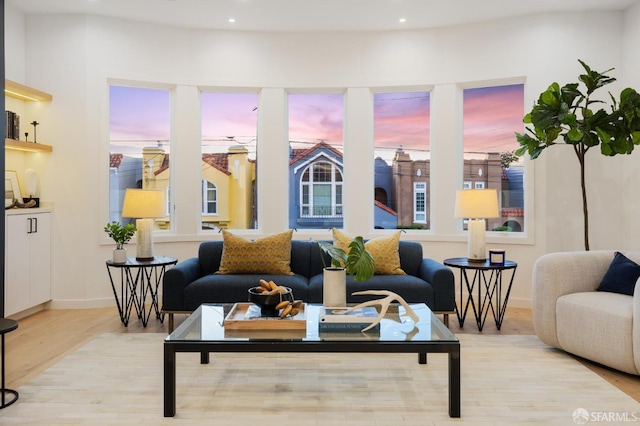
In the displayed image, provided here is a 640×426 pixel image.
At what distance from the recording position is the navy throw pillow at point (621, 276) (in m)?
3.54

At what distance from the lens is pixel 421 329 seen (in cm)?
284

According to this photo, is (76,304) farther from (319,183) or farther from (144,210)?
(319,183)

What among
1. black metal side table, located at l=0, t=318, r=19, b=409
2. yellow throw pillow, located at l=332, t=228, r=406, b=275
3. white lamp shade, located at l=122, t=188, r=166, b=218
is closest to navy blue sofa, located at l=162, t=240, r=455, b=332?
yellow throw pillow, located at l=332, t=228, r=406, b=275

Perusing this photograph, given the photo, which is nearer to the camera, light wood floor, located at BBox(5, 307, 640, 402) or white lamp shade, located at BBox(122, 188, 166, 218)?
light wood floor, located at BBox(5, 307, 640, 402)

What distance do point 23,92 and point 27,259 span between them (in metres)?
1.59

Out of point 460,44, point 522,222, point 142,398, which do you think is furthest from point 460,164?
point 142,398

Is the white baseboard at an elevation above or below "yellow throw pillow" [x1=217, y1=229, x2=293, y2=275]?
below

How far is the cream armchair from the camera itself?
314cm

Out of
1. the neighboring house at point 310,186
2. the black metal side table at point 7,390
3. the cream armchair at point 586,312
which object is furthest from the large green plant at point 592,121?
the black metal side table at point 7,390

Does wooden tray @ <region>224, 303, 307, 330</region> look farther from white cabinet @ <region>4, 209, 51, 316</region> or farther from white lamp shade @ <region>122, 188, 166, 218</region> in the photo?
white cabinet @ <region>4, 209, 51, 316</region>

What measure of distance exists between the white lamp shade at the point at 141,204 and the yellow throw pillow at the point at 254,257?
0.69m

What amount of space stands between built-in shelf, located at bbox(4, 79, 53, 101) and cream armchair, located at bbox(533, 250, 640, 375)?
4740mm

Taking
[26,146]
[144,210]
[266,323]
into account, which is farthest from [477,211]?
[26,146]

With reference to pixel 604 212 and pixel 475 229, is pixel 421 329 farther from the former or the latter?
pixel 604 212
